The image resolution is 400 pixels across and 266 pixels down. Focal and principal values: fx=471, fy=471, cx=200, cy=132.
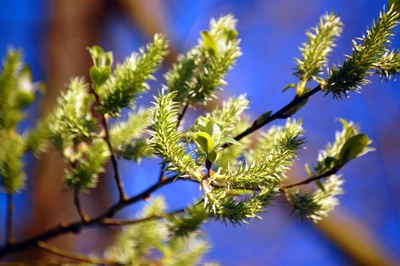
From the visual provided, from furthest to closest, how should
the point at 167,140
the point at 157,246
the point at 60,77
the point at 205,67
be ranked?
the point at 60,77
the point at 157,246
the point at 205,67
the point at 167,140

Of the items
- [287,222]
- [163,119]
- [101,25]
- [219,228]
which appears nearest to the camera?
[163,119]

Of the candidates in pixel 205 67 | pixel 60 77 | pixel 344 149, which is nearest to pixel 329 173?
pixel 344 149

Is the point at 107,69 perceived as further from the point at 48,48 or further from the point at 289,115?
the point at 48,48

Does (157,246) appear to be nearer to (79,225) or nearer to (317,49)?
(79,225)

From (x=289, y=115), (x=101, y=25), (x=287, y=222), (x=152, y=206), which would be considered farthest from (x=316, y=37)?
(x=287, y=222)

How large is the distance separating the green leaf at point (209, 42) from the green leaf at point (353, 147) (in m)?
0.12

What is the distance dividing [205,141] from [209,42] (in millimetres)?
111

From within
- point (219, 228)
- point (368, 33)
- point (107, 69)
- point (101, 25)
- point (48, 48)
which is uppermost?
point (101, 25)

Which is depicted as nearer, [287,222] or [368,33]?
[368,33]

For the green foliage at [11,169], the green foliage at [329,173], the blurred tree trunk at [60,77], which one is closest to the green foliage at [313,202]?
the green foliage at [329,173]

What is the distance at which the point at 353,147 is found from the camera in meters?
0.32

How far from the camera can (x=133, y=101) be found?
35 cm

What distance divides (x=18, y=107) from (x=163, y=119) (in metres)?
0.26

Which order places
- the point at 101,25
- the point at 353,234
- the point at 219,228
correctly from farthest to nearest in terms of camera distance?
the point at 219,228 < the point at 101,25 < the point at 353,234
